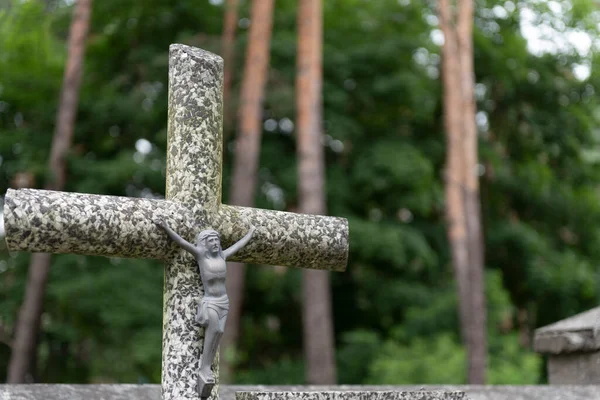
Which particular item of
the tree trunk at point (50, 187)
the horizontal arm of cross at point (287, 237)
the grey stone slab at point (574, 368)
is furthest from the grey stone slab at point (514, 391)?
the tree trunk at point (50, 187)

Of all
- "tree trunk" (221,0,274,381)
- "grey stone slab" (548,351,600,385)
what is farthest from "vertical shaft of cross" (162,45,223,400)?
"tree trunk" (221,0,274,381)

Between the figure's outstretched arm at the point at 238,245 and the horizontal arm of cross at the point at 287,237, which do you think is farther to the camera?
the horizontal arm of cross at the point at 287,237

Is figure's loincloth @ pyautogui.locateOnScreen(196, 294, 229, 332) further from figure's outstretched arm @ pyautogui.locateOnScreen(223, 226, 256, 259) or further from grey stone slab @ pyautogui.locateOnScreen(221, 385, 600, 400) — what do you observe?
grey stone slab @ pyautogui.locateOnScreen(221, 385, 600, 400)

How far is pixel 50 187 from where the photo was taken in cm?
1405

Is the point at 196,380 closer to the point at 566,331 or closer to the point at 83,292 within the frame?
the point at 566,331

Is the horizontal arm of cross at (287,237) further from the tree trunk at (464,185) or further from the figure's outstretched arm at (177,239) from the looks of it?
the tree trunk at (464,185)

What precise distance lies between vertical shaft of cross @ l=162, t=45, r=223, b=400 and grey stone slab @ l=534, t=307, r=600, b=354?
345 cm

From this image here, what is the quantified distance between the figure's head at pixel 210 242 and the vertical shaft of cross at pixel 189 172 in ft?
0.28

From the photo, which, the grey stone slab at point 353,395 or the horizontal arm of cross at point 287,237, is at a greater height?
the horizontal arm of cross at point 287,237

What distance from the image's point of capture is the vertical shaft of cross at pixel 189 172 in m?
3.40

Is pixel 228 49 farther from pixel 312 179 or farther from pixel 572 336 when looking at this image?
pixel 572 336

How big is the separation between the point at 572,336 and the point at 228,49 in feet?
36.8

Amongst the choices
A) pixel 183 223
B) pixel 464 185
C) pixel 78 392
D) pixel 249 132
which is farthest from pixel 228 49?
pixel 183 223

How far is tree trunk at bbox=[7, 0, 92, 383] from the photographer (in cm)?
1356
